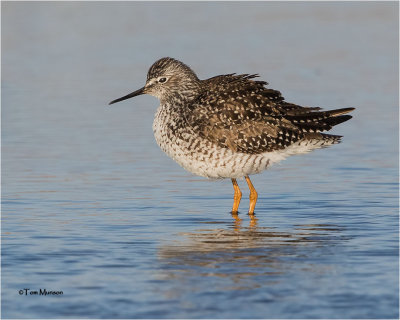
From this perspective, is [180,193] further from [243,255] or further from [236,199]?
[243,255]

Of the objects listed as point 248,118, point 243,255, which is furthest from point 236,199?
point 243,255

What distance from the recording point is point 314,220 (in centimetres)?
1306

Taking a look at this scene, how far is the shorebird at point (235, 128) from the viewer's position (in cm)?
1353

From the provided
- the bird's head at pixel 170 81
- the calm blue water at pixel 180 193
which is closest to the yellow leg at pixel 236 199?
the calm blue water at pixel 180 193

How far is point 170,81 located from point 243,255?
4423 mm

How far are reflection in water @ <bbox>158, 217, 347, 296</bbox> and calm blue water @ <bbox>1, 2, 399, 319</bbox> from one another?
0.03 m

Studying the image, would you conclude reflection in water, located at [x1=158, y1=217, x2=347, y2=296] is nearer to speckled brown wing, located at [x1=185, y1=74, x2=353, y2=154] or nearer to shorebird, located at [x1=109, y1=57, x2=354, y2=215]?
shorebird, located at [x1=109, y1=57, x2=354, y2=215]

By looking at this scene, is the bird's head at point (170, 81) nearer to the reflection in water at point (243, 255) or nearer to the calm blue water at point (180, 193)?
the calm blue water at point (180, 193)

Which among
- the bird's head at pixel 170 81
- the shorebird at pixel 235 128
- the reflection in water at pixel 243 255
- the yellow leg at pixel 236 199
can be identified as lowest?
the reflection in water at pixel 243 255

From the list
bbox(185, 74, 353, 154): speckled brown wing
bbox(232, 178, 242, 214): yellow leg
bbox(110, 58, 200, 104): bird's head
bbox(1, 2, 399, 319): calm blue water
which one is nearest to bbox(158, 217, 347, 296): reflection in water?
bbox(1, 2, 399, 319): calm blue water

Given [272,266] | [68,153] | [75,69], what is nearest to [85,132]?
[68,153]

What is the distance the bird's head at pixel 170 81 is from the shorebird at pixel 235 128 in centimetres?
7

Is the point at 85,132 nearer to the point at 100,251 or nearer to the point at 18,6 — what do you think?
the point at 100,251

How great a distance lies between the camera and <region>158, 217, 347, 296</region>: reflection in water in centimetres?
995
